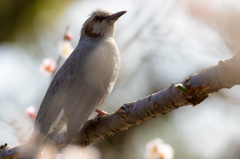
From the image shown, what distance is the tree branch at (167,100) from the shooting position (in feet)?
7.27

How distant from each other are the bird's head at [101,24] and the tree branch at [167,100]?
211 centimetres

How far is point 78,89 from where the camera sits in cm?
400

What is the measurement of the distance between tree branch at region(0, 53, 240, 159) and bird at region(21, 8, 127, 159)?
269 millimetres

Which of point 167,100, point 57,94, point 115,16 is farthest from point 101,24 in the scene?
point 167,100

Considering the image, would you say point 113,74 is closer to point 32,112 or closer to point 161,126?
point 32,112

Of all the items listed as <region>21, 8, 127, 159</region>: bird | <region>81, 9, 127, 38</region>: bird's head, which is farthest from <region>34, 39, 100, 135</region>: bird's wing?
<region>81, 9, 127, 38</region>: bird's head

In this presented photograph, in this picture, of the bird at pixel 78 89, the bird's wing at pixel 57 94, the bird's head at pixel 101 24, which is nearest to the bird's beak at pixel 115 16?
the bird's head at pixel 101 24

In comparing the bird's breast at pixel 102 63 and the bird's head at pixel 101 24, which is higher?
the bird's head at pixel 101 24

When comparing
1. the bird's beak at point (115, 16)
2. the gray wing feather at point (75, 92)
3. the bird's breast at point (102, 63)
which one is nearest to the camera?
the gray wing feather at point (75, 92)

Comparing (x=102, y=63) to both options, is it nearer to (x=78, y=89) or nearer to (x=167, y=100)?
(x=78, y=89)

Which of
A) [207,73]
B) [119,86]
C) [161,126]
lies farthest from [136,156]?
[207,73]

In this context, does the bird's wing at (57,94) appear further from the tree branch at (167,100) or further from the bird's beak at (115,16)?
the bird's beak at (115,16)

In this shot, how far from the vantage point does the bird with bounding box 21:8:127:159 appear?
3.76m

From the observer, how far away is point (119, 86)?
5.44 m
